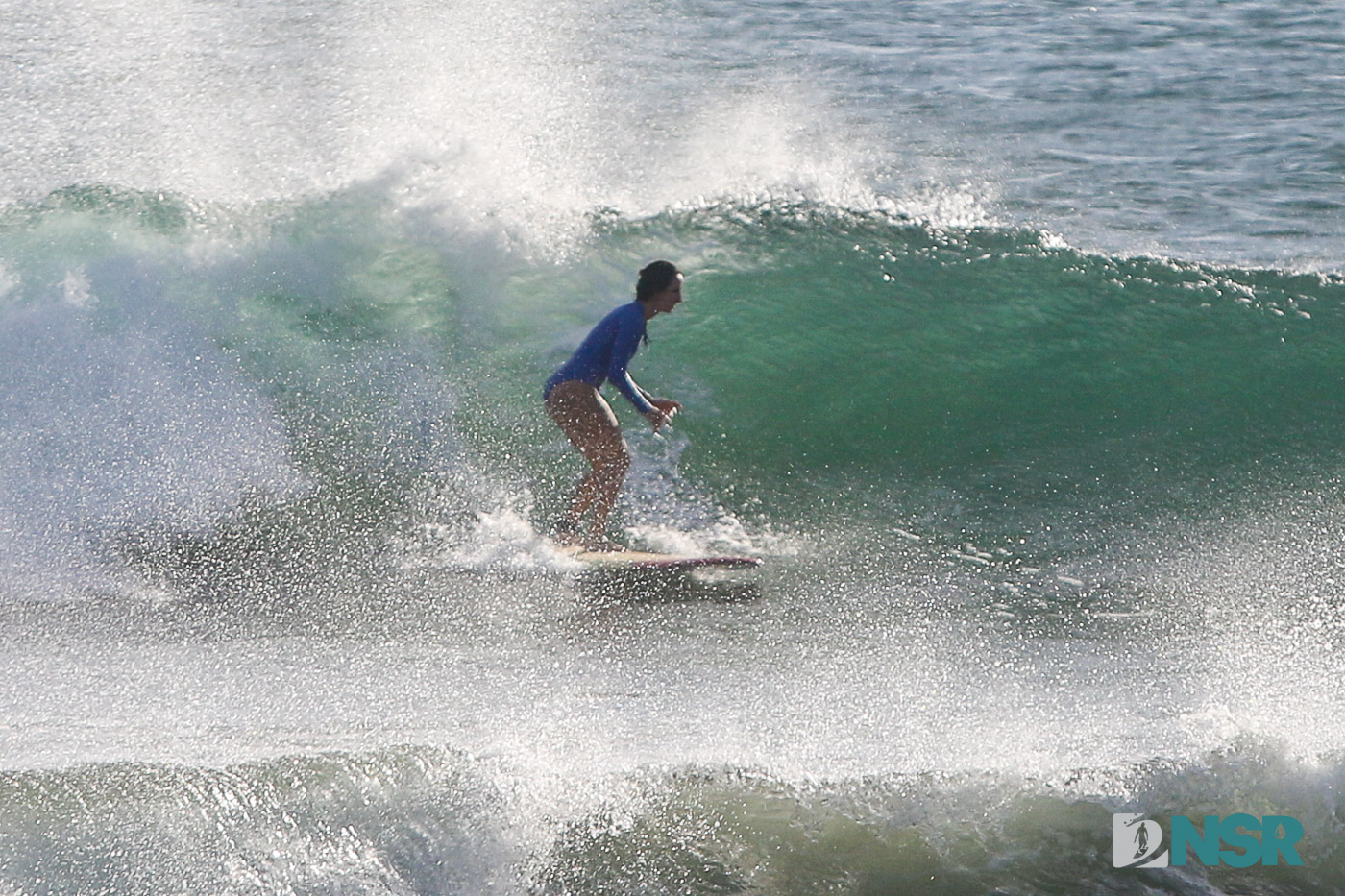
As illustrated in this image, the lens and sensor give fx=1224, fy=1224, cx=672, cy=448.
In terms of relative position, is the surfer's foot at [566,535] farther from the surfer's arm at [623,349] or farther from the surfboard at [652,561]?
the surfer's arm at [623,349]

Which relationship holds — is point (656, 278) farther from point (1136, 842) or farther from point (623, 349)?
point (1136, 842)

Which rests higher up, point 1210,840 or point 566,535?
point 566,535

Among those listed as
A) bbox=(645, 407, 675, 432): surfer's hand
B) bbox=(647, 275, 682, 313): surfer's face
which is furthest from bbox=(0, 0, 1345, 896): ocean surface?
bbox=(647, 275, 682, 313): surfer's face

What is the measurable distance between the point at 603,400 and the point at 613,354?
0.35 meters

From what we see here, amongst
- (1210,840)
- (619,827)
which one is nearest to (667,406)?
(619,827)

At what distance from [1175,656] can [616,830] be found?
2.56 m

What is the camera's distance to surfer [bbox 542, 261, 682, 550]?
5.64 metres

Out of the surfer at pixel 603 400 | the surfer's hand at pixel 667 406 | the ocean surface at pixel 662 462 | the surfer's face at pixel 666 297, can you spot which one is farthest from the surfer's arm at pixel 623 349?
the ocean surface at pixel 662 462

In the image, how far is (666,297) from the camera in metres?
5.66

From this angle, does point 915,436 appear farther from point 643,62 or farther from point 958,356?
point 643,62

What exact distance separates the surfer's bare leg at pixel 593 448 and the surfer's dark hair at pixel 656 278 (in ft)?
1.87

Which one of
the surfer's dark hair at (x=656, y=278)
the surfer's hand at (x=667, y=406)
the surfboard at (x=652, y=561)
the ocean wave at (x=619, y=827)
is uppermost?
the surfer's dark hair at (x=656, y=278)

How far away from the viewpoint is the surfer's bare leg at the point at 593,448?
590cm

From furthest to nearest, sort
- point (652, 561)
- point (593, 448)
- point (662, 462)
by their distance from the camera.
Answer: point (662, 462) < point (593, 448) < point (652, 561)
